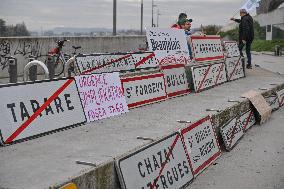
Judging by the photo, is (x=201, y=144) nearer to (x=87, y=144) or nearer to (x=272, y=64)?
(x=87, y=144)

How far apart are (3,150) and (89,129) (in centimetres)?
152

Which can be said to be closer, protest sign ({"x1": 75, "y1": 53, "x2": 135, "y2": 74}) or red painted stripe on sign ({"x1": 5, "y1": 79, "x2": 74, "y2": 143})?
red painted stripe on sign ({"x1": 5, "y1": 79, "x2": 74, "y2": 143})

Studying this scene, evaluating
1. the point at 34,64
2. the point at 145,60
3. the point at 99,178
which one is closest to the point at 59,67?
the point at 145,60

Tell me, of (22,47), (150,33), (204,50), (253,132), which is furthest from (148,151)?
(22,47)

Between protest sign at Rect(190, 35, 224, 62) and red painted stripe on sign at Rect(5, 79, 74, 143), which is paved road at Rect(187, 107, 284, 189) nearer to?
red painted stripe on sign at Rect(5, 79, 74, 143)

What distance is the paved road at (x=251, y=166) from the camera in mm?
6398

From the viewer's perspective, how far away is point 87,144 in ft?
19.2

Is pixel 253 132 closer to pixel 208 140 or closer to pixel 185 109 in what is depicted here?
pixel 185 109

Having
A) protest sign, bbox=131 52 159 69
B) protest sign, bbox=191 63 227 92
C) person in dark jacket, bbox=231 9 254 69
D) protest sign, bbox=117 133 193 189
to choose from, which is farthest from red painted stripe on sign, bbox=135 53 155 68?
person in dark jacket, bbox=231 9 254 69

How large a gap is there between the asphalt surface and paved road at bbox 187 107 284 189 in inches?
2.4

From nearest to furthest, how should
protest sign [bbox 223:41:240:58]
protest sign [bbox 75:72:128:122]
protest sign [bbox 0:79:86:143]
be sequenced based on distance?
protest sign [bbox 0:79:86:143] → protest sign [bbox 75:72:128:122] → protest sign [bbox 223:41:240:58]

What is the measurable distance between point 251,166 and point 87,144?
2661 millimetres

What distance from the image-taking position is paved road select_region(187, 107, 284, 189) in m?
6.40

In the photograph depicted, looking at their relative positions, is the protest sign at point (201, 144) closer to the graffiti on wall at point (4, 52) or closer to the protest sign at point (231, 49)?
the protest sign at point (231, 49)
